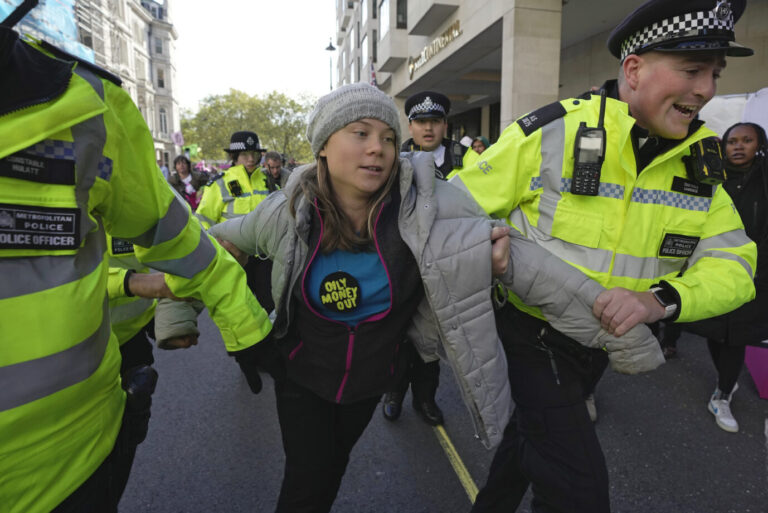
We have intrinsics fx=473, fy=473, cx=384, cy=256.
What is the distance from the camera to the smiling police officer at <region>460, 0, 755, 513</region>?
1.74m

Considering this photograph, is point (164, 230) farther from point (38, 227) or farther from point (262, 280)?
point (262, 280)

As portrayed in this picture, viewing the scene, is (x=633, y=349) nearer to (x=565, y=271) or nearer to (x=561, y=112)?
(x=565, y=271)

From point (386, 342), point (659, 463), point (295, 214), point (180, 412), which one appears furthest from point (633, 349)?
point (180, 412)

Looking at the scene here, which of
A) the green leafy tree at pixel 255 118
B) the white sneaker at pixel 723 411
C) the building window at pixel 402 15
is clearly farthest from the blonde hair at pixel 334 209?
the green leafy tree at pixel 255 118

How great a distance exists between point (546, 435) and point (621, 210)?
0.92 m

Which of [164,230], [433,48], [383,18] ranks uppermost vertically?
[383,18]

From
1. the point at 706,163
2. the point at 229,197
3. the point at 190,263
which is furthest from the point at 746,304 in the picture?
the point at 229,197

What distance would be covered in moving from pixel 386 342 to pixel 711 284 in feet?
4.20

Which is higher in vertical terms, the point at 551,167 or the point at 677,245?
the point at 551,167

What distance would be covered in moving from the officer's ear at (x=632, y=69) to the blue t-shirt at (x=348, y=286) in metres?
1.25

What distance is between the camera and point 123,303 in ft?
6.53

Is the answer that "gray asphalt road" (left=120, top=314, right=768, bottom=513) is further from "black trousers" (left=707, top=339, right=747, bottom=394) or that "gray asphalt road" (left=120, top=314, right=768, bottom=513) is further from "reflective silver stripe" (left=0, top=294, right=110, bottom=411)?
"reflective silver stripe" (left=0, top=294, right=110, bottom=411)

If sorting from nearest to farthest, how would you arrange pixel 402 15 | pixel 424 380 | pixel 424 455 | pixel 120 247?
pixel 120 247 < pixel 424 455 < pixel 424 380 < pixel 402 15

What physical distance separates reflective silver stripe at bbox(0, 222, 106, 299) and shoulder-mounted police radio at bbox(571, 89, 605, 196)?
1607mm
